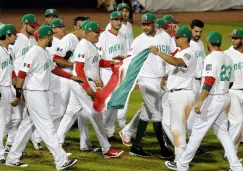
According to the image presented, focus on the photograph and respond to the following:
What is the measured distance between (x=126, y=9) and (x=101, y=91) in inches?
152

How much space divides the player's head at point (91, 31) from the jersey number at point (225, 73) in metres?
2.27

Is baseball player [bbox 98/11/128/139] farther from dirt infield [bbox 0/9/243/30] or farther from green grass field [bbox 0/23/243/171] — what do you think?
dirt infield [bbox 0/9/243/30]

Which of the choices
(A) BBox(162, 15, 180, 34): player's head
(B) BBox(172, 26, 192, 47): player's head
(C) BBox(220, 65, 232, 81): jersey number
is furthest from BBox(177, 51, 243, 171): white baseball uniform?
(A) BBox(162, 15, 180, 34): player's head

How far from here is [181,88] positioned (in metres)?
11.1

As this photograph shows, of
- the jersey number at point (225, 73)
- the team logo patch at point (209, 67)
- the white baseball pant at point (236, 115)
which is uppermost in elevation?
the team logo patch at point (209, 67)

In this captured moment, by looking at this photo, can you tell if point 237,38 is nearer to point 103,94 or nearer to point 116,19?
point 103,94

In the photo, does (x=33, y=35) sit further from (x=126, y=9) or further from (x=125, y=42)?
(x=126, y=9)

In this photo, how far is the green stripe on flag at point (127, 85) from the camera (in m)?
11.8

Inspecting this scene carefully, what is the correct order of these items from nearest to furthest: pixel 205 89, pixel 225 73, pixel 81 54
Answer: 1. pixel 205 89
2. pixel 225 73
3. pixel 81 54

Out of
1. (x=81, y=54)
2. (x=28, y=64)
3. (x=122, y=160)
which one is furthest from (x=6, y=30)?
(x=122, y=160)

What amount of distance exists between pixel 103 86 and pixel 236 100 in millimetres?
2197

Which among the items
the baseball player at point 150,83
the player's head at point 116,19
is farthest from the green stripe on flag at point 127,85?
the player's head at point 116,19

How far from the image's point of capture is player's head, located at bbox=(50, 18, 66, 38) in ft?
42.8

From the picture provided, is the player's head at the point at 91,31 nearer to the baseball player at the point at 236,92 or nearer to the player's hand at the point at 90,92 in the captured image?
the player's hand at the point at 90,92
